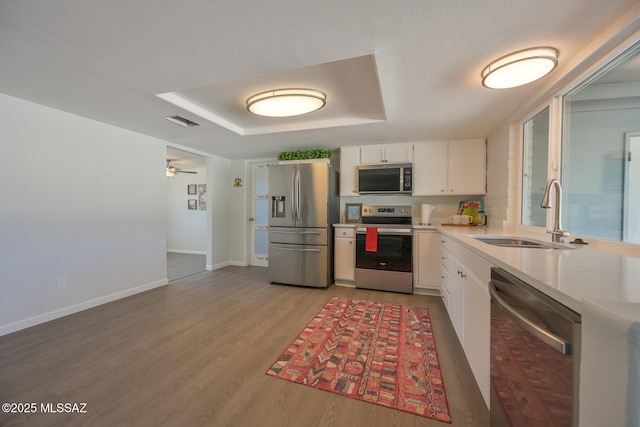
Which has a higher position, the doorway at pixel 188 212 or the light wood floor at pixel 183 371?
the doorway at pixel 188 212

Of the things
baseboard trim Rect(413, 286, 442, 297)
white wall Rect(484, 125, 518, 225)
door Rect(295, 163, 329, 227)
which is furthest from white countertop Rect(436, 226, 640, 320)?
door Rect(295, 163, 329, 227)

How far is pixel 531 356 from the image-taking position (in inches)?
33.0

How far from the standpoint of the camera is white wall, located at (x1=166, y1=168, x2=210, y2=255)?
20.6ft

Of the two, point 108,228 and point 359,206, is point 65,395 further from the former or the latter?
point 359,206

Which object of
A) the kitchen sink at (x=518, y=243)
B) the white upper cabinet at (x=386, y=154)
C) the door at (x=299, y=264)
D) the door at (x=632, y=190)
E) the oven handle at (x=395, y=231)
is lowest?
the door at (x=299, y=264)

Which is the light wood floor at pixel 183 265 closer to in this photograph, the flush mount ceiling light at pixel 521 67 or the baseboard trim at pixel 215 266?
the baseboard trim at pixel 215 266

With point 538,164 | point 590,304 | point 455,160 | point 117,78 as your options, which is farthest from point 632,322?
point 455,160

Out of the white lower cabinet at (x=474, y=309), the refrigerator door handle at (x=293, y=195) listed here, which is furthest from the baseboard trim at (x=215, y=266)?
the white lower cabinet at (x=474, y=309)

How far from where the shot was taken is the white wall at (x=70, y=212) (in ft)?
A: 7.47

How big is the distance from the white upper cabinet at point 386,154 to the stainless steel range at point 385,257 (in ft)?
3.28

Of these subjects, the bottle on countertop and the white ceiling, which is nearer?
the white ceiling

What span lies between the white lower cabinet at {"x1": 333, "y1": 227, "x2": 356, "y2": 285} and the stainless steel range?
113mm

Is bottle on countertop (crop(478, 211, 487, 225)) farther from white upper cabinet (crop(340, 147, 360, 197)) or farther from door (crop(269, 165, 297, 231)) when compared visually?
door (crop(269, 165, 297, 231))

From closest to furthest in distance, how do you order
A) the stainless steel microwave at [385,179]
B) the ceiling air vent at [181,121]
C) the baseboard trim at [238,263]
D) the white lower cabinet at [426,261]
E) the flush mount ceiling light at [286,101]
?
the flush mount ceiling light at [286,101]
the ceiling air vent at [181,121]
the white lower cabinet at [426,261]
the stainless steel microwave at [385,179]
the baseboard trim at [238,263]
